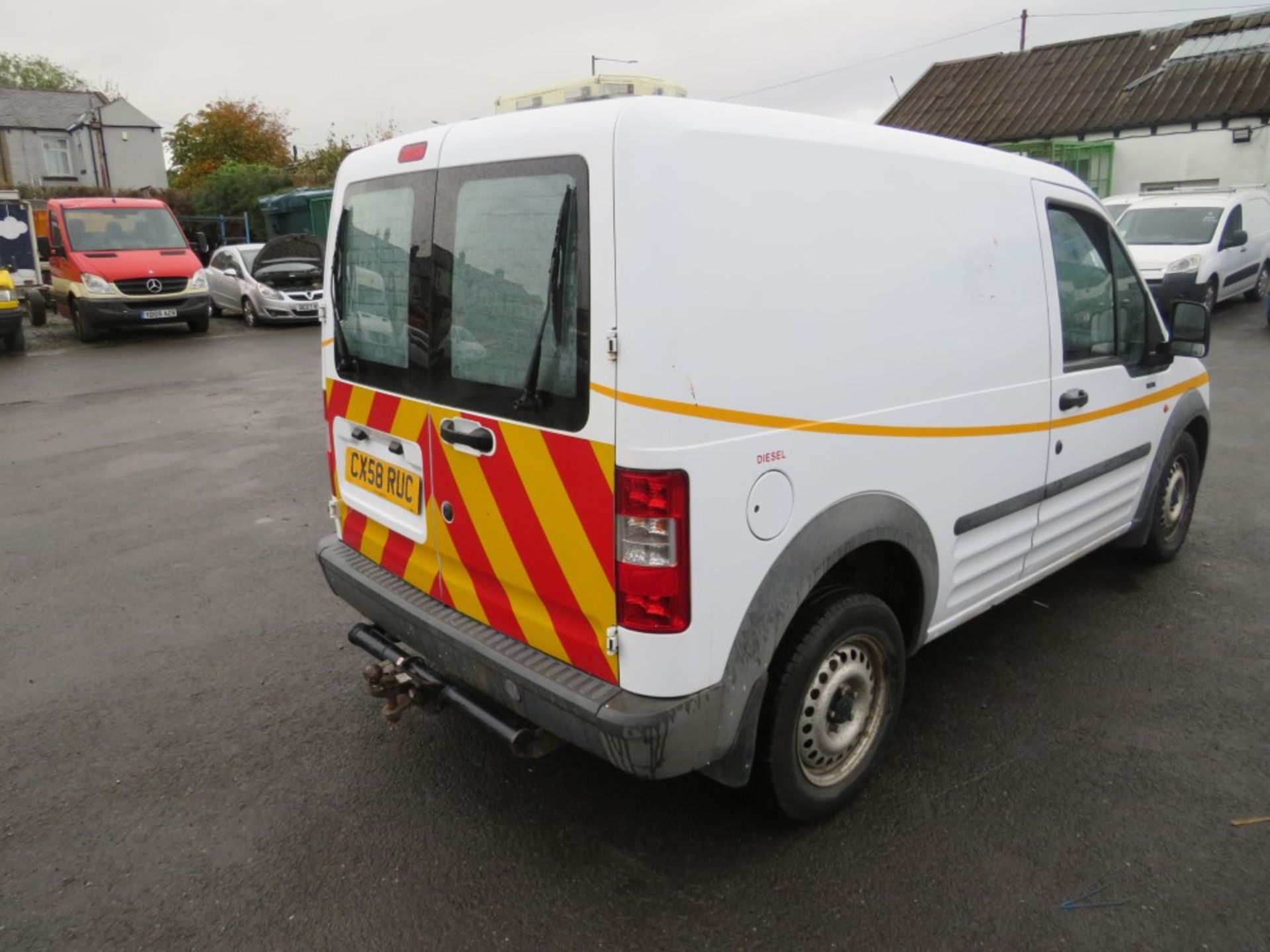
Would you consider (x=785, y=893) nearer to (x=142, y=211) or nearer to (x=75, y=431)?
(x=75, y=431)

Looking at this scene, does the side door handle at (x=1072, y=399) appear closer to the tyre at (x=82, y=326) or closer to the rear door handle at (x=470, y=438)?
the rear door handle at (x=470, y=438)

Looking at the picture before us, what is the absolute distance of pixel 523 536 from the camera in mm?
2740

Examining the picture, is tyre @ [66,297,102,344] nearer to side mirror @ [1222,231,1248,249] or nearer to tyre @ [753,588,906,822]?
tyre @ [753,588,906,822]

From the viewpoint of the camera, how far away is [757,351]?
2537 millimetres

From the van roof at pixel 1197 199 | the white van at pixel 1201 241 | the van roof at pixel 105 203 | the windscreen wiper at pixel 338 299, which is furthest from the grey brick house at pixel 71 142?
the windscreen wiper at pixel 338 299

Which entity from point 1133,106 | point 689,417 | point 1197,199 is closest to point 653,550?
point 689,417

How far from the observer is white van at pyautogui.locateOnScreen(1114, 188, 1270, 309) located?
43.1 ft

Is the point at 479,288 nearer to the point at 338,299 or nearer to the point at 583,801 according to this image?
the point at 338,299

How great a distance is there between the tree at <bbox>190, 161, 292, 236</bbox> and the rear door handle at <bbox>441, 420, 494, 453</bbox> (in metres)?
30.4

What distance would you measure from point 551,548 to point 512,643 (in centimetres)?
37

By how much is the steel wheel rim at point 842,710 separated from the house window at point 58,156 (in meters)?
61.2

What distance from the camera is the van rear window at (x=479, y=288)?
251 centimetres

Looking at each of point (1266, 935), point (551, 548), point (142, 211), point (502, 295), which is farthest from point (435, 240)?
point (142, 211)

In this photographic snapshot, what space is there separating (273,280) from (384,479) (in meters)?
15.8
